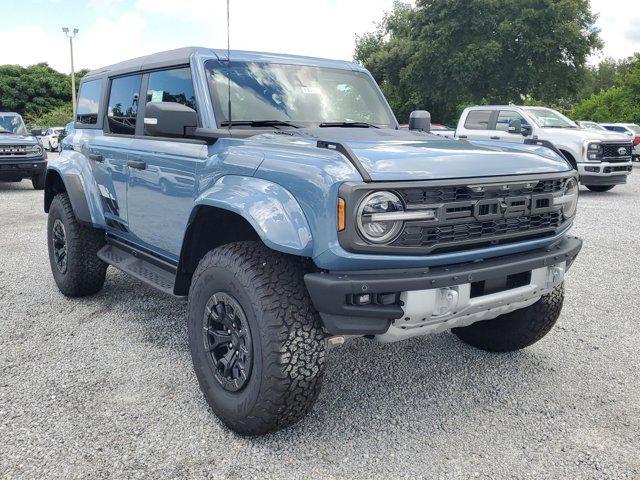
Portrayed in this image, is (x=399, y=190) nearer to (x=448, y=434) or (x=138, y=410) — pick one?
(x=448, y=434)

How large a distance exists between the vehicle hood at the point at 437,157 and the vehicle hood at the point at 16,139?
11042 mm

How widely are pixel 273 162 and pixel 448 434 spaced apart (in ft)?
5.22

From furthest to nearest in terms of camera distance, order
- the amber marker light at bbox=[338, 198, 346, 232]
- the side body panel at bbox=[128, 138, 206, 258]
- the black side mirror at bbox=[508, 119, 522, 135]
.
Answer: the black side mirror at bbox=[508, 119, 522, 135] → the side body panel at bbox=[128, 138, 206, 258] → the amber marker light at bbox=[338, 198, 346, 232]

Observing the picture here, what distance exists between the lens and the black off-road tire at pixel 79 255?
4.68m

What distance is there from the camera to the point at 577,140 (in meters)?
12.0

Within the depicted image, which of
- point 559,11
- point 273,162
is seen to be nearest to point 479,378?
point 273,162

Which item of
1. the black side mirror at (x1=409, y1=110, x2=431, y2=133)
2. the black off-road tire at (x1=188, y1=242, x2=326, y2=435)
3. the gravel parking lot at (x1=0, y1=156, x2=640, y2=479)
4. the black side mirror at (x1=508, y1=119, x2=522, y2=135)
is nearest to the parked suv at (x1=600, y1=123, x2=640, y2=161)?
the black side mirror at (x1=508, y1=119, x2=522, y2=135)

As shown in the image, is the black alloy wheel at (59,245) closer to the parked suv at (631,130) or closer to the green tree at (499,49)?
the parked suv at (631,130)

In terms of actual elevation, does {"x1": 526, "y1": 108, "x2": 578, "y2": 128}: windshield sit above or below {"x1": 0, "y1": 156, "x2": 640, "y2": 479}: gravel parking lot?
above

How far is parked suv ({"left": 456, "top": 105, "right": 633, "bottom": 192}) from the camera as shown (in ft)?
39.2

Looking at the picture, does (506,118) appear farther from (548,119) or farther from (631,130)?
(631,130)

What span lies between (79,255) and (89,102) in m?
1.38

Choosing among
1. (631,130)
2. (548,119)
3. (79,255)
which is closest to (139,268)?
(79,255)

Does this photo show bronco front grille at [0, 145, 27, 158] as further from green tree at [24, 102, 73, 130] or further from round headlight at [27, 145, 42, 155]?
green tree at [24, 102, 73, 130]
